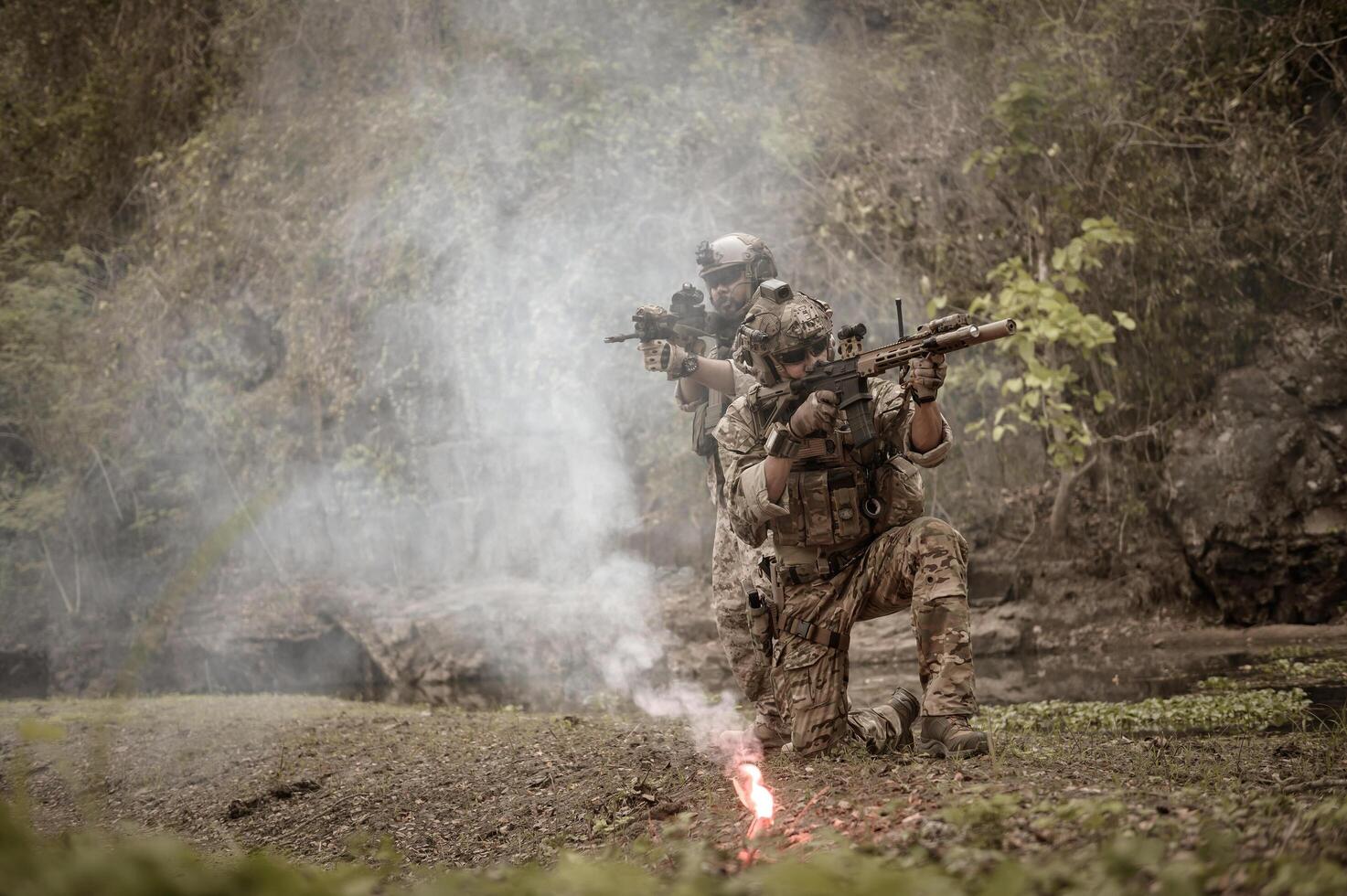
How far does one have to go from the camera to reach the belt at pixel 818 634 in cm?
504

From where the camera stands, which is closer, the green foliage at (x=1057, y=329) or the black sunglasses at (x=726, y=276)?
the black sunglasses at (x=726, y=276)

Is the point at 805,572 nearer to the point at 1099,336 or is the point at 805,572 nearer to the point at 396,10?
the point at 1099,336

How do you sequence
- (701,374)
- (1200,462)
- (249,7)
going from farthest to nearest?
(249,7)
(1200,462)
(701,374)

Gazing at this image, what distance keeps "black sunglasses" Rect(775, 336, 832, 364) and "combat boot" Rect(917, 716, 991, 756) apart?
1646mm

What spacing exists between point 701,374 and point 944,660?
6.95ft

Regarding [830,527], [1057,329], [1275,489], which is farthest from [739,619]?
[1275,489]

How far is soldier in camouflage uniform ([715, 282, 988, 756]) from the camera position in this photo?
4684mm

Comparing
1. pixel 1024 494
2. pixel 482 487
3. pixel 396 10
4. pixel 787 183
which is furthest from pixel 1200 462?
pixel 396 10

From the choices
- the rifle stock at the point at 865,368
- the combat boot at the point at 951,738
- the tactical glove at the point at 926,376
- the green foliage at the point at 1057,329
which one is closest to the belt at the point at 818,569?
the rifle stock at the point at 865,368

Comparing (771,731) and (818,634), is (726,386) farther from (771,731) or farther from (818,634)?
(771,731)

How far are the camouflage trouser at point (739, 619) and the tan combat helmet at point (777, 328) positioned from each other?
0.97 meters

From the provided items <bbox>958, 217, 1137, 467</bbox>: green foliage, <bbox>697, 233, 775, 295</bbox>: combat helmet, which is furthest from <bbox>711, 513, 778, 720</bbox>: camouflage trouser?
<bbox>958, 217, 1137, 467</bbox>: green foliage

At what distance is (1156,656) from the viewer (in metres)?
8.81

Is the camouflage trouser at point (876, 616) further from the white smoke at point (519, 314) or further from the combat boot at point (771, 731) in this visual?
the white smoke at point (519, 314)
